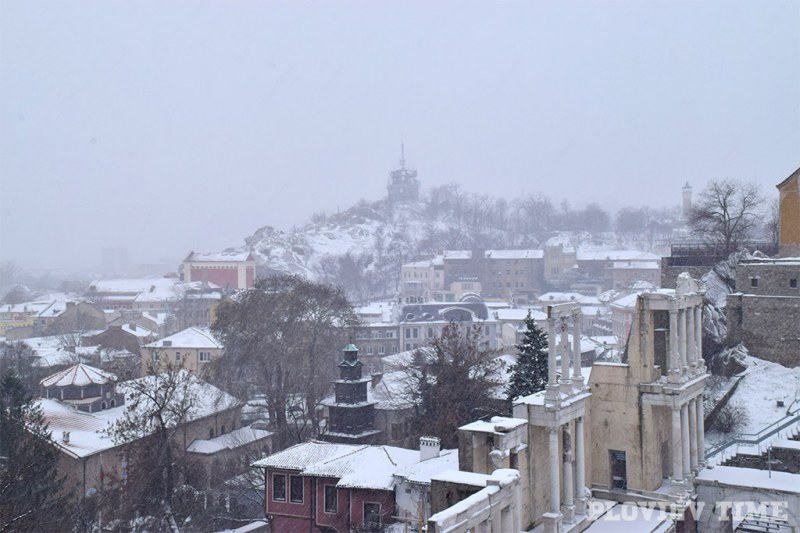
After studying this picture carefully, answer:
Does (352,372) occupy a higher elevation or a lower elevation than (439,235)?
lower

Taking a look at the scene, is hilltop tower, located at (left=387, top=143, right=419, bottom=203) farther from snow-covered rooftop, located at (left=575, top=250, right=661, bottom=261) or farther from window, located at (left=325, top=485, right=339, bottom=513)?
window, located at (left=325, top=485, right=339, bottom=513)

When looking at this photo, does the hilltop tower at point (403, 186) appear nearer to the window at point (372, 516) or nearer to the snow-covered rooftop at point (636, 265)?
the snow-covered rooftop at point (636, 265)

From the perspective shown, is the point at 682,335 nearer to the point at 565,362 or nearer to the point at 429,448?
the point at 565,362

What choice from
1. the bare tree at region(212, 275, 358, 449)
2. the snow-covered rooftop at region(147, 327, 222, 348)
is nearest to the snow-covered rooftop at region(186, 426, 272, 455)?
the bare tree at region(212, 275, 358, 449)

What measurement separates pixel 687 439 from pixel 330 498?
11445 mm

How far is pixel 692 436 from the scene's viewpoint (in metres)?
24.4

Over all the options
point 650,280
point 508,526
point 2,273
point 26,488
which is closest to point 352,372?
point 26,488

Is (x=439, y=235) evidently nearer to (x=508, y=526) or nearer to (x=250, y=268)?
(x=250, y=268)

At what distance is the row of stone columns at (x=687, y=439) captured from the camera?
22.9 m

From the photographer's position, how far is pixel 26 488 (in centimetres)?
2547

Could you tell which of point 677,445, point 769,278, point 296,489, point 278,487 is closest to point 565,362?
point 677,445

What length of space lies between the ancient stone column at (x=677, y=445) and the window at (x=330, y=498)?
10.7 meters

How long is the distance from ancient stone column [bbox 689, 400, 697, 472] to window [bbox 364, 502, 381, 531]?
951 cm

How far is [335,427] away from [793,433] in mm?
19278
